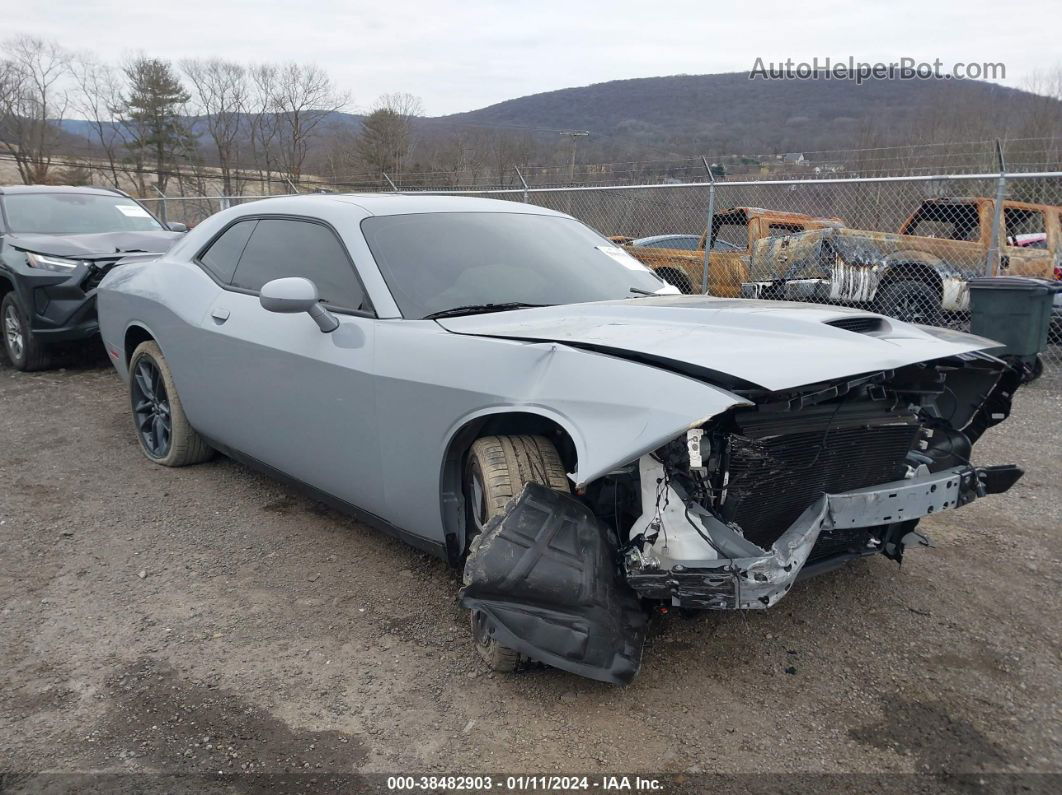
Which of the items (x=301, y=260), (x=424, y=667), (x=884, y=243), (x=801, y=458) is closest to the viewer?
(x=801, y=458)

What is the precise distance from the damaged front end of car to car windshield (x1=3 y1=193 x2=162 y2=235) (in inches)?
265

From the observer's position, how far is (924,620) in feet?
10.0

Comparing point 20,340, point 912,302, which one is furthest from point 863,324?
point 20,340

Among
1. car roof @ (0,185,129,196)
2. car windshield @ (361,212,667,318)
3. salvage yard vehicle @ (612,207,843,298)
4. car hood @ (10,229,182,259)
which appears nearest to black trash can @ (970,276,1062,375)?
salvage yard vehicle @ (612,207,843,298)

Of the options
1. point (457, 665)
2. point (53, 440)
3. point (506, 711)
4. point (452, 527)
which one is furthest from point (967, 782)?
point (53, 440)

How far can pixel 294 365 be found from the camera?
334 centimetres

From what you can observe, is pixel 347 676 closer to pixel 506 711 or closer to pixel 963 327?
pixel 506 711

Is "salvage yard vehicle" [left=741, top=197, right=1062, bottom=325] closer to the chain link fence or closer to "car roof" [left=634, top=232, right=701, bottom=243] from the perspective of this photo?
the chain link fence

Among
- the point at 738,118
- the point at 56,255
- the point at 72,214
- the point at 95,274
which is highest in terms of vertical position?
the point at 738,118

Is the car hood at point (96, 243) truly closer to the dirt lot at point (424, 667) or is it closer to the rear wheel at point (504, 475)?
the dirt lot at point (424, 667)

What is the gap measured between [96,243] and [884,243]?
7.78m

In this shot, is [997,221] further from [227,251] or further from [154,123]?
[154,123]

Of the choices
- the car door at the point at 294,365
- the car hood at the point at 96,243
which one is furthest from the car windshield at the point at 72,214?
the car door at the point at 294,365

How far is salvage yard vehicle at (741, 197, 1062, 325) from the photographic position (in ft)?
26.6
